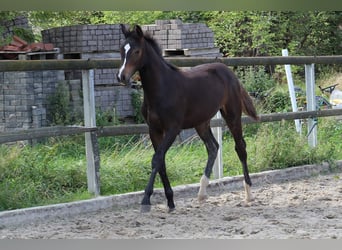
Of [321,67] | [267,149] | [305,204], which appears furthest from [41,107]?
[321,67]

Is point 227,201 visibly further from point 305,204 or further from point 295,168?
point 295,168

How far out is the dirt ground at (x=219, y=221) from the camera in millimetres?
4410

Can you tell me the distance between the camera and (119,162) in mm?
6148

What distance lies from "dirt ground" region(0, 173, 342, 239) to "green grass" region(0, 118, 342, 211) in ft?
1.43

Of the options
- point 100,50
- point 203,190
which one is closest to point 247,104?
point 203,190

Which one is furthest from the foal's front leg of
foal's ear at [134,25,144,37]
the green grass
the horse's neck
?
foal's ear at [134,25,144,37]

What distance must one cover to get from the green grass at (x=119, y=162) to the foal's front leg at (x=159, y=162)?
650 millimetres

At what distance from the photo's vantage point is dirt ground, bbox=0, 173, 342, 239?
4.41 m

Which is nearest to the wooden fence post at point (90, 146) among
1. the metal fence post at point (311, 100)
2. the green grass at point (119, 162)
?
the green grass at point (119, 162)

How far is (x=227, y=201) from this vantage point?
584 cm

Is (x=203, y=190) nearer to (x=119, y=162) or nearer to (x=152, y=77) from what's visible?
(x=119, y=162)

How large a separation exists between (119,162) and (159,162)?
1124mm

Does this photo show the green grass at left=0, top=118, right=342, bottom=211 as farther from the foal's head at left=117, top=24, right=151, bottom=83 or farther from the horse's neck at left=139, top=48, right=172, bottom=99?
A: the foal's head at left=117, top=24, right=151, bottom=83

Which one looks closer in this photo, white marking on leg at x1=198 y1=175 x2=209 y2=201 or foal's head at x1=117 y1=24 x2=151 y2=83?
foal's head at x1=117 y1=24 x2=151 y2=83
